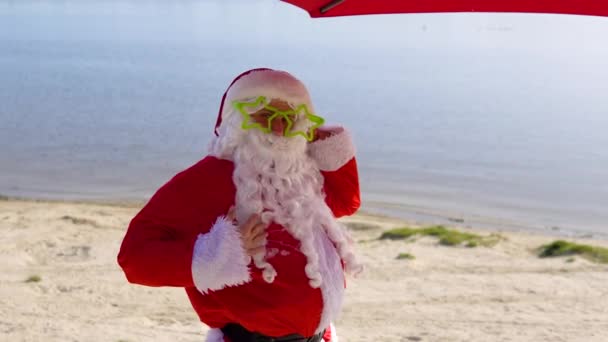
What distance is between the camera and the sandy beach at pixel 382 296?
215 inches

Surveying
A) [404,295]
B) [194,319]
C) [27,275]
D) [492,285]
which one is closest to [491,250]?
[492,285]

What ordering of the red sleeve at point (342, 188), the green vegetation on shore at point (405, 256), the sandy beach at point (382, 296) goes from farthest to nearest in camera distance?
the green vegetation on shore at point (405, 256)
the sandy beach at point (382, 296)
the red sleeve at point (342, 188)

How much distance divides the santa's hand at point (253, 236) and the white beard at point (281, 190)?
0.09ft

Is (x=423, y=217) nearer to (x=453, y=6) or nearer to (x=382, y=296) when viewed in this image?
(x=382, y=296)

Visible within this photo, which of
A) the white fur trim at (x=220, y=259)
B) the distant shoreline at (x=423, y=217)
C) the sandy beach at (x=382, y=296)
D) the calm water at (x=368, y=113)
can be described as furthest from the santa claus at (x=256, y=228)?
the calm water at (x=368, y=113)

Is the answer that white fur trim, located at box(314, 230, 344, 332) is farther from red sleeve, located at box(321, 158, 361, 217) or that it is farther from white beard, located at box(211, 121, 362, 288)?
red sleeve, located at box(321, 158, 361, 217)

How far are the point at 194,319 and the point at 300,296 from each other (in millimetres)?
3130

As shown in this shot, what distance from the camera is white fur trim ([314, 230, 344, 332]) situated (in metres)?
2.70

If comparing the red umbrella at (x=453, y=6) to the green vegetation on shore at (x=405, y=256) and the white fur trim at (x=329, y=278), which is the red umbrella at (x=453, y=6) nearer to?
the white fur trim at (x=329, y=278)

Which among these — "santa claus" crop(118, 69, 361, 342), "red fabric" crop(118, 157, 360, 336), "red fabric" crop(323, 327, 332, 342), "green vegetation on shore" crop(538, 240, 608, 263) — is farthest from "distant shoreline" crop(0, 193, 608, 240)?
"red fabric" crop(118, 157, 360, 336)

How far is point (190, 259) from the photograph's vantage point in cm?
254

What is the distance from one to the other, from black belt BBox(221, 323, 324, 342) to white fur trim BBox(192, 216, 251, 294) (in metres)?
0.23

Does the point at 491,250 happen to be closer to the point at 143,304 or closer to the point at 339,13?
the point at 143,304

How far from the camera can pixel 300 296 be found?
8.71 feet
